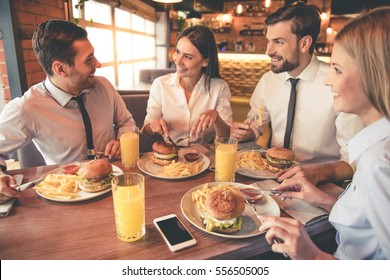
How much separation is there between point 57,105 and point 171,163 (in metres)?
0.80

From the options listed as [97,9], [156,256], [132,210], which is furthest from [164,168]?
[97,9]

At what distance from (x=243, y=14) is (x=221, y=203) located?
9599mm

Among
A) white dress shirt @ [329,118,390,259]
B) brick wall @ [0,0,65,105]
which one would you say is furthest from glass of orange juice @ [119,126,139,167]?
brick wall @ [0,0,65,105]

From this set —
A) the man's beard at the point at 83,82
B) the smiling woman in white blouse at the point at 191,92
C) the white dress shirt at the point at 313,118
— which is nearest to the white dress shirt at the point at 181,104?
the smiling woman in white blouse at the point at 191,92

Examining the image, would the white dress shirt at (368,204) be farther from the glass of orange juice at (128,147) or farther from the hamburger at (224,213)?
the glass of orange juice at (128,147)

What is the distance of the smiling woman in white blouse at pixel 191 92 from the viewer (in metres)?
2.06

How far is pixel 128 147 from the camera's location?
1.40 meters

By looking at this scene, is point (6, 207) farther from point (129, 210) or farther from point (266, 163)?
point (266, 163)

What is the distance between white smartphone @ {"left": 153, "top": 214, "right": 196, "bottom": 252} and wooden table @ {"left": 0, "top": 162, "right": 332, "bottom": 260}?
2 centimetres

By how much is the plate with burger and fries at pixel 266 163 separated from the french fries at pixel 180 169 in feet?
0.72

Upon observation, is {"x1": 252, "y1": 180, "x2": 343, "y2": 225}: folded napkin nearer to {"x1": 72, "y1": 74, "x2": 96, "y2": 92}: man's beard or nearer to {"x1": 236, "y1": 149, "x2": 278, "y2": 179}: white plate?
{"x1": 236, "y1": 149, "x2": 278, "y2": 179}: white plate

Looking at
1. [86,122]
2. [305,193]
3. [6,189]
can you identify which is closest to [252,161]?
[305,193]

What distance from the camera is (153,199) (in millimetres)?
1098

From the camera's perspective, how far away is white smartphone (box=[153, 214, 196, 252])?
83 cm
